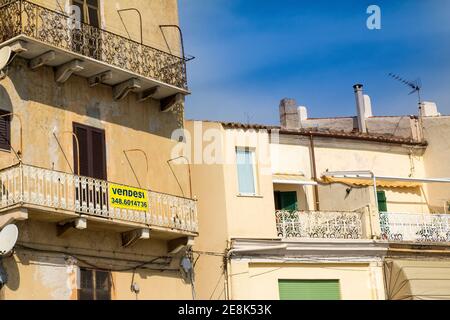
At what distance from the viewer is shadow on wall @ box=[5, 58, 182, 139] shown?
2509cm

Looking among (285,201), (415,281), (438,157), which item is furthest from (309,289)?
(438,157)

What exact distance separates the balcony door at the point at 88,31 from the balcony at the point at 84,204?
3.48 metres

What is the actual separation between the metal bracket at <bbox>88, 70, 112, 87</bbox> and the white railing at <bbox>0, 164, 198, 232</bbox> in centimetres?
286

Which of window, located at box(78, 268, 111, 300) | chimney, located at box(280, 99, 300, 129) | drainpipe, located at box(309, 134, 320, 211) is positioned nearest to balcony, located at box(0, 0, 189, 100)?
window, located at box(78, 268, 111, 300)

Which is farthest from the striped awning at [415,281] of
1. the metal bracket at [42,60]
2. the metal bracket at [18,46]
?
the metal bracket at [18,46]

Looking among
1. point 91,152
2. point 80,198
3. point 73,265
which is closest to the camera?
point 80,198

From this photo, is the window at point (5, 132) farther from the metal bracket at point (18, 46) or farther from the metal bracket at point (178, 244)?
the metal bracket at point (178, 244)

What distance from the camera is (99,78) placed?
87.6ft

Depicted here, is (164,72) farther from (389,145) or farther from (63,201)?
(389,145)

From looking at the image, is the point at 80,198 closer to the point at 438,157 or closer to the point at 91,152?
the point at 91,152

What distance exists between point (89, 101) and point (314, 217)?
25.9ft

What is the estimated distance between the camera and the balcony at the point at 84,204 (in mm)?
23344

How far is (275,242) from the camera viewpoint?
29281 mm

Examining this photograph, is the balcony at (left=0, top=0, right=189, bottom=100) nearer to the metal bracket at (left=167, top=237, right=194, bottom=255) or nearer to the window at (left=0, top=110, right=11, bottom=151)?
the window at (left=0, top=110, right=11, bottom=151)
